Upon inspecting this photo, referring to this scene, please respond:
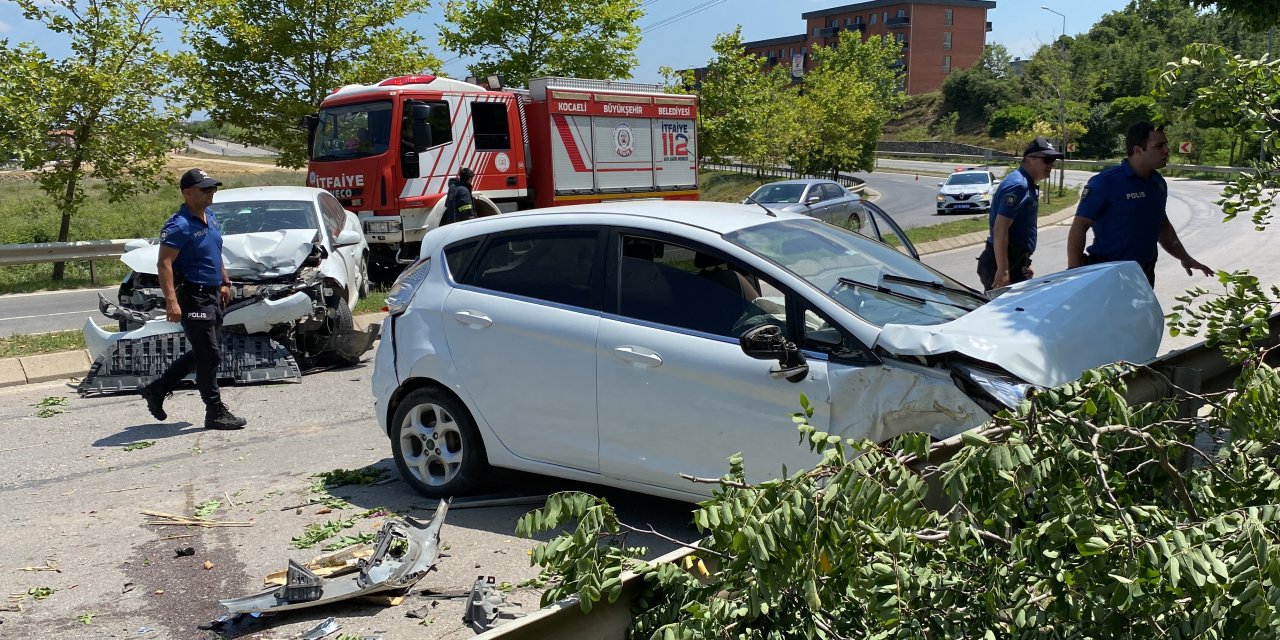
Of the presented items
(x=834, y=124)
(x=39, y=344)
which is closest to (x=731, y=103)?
(x=834, y=124)

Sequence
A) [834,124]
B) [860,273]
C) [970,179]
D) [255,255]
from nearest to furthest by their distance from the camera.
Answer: [860,273] < [255,255] < [970,179] < [834,124]

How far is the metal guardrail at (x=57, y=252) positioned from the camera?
18.6 metres

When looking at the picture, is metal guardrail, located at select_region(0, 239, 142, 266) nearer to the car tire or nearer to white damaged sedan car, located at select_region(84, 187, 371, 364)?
white damaged sedan car, located at select_region(84, 187, 371, 364)

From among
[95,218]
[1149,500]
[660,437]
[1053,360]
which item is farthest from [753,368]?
[95,218]

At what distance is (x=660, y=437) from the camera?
4.93 meters

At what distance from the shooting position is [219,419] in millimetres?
7633

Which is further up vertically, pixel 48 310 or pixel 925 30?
pixel 925 30

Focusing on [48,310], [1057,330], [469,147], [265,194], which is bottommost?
[48,310]

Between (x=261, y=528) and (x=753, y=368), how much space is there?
9.02 feet

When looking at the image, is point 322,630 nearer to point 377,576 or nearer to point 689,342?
point 377,576

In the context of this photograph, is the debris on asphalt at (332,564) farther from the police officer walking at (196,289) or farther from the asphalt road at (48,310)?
the asphalt road at (48,310)

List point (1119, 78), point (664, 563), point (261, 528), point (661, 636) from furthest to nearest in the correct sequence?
1. point (1119, 78)
2. point (261, 528)
3. point (664, 563)
4. point (661, 636)

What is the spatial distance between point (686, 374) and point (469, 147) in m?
13.2

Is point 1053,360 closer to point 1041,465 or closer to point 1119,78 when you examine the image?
Answer: point 1041,465
